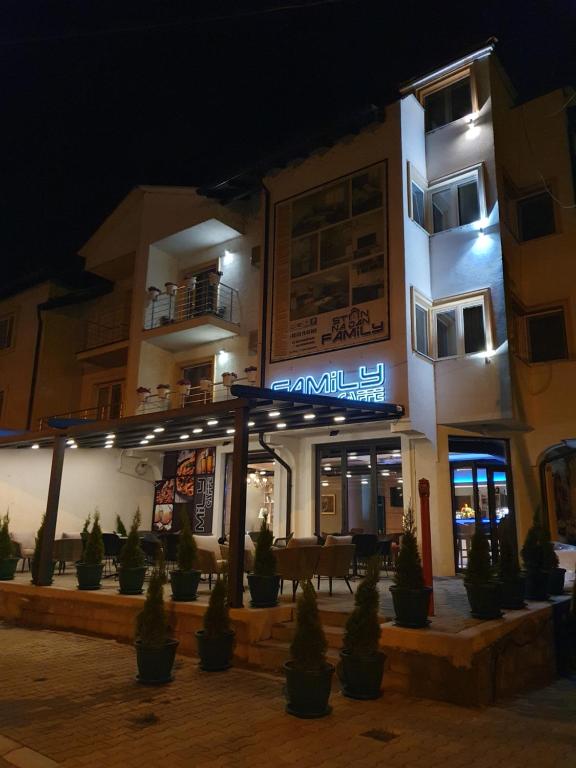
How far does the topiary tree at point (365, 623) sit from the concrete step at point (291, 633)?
130 cm

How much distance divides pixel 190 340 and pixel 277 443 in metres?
4.73

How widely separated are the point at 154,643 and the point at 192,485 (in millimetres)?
11071

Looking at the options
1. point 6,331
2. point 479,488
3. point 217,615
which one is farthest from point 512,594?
point 6,331

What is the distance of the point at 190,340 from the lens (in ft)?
57.1

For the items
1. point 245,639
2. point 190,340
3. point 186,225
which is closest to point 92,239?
point 186,225

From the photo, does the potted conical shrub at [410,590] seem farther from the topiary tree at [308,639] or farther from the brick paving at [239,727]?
the topiary tree at [308,639]

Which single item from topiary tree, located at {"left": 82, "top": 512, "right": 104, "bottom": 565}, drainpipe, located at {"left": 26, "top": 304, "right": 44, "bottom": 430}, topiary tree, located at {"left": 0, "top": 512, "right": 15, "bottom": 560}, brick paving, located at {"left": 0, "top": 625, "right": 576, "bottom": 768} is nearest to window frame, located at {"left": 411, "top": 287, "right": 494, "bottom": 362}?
topiary tree, located at {"left": 82, "top": 512, "right": 104, "bottom": 565}

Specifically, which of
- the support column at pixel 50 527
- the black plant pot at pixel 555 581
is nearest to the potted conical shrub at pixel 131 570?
the support column at pixel 50 527

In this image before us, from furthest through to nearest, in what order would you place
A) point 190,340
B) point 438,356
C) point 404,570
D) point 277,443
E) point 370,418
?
1. point 190,340
2. point 277,443
3. point 438,356
4. point 370,418
5. point 404,570

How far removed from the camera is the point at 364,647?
19.0ft

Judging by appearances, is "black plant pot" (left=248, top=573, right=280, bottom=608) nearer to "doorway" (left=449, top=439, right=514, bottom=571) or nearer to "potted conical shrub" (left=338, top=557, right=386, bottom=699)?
"potted conical shrub" (left=338, top=557, right=386, bottom=699)

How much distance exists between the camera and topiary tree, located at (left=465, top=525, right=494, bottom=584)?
7156 mm

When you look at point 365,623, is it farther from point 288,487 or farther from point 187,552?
point 288,487

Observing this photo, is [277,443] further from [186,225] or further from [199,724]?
[199,724]
